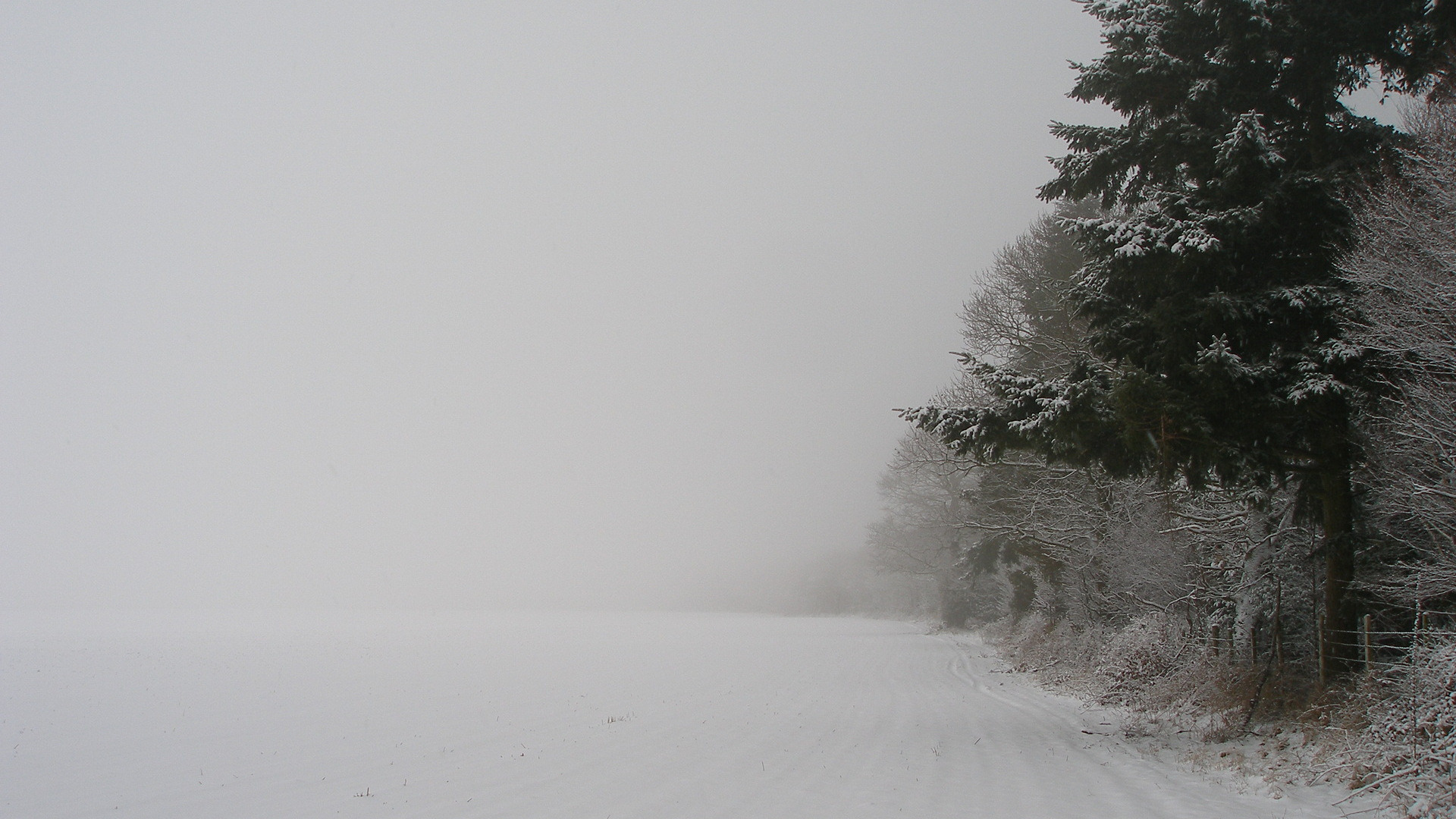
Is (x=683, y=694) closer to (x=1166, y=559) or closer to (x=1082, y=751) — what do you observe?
(x=1082, y=751)

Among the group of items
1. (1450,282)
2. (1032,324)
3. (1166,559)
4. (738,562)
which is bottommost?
(738,562)

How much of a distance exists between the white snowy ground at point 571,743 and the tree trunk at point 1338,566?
8.81 feet

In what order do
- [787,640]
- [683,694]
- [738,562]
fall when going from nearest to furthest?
[683,694]
[787,640]
[738,562]

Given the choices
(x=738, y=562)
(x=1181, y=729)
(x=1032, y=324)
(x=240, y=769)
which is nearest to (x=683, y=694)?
(x=240, y=769)

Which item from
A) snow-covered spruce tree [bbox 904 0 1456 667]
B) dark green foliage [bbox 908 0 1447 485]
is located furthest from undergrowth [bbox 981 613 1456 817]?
dark green foliage [bbox 908 0 1447 485]

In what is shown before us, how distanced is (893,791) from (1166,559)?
9688 mm

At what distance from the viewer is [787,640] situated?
36.7 m

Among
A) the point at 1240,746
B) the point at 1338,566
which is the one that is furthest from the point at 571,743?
the point at 1338,566

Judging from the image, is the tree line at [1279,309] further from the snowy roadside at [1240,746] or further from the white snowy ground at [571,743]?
the white snowy ground at [571,743]

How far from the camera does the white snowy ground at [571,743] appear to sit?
26.2 feet

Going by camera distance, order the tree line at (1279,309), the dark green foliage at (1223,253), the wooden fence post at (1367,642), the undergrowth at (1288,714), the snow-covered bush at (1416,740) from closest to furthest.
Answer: the snow-covered bush at (1416,740) → the undergrowth at (1288,714) → the wooden fence post at (1367,642) → the tree line at (1279,309) → the dark green foliage at (1223,253)

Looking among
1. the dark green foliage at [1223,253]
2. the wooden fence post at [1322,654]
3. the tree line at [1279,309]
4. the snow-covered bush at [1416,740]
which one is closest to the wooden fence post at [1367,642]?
the tree line at [1279,309]

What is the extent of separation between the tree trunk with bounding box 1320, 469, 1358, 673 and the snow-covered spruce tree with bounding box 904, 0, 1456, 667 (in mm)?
26

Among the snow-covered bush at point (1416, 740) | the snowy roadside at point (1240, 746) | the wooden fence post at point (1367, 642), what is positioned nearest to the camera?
the snow-covered bush at point (1416, 740)
